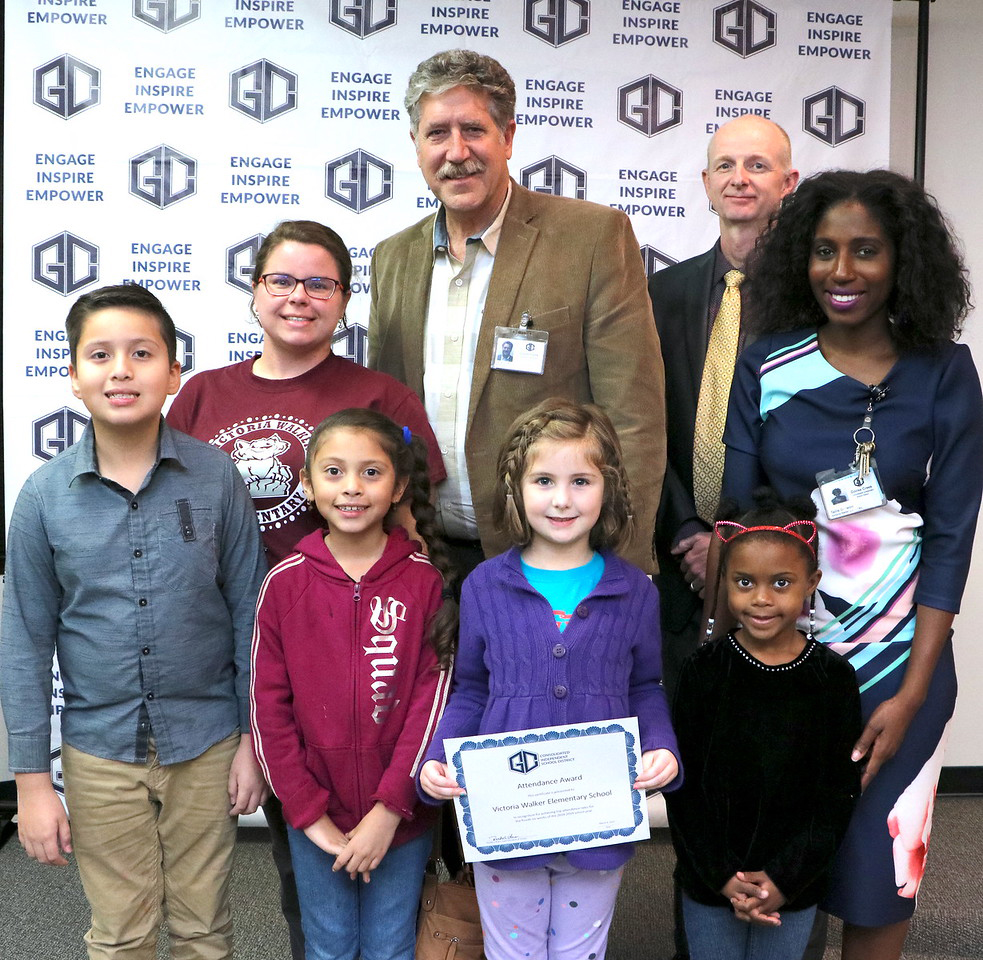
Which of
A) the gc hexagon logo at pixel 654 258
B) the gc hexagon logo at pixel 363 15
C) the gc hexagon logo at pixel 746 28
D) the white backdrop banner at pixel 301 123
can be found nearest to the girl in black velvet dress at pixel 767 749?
the gc hexagon logo at pixel 654 258

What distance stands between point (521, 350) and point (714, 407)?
24.4 inches

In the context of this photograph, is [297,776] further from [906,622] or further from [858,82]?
[858,82]

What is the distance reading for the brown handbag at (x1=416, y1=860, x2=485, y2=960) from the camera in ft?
6.96

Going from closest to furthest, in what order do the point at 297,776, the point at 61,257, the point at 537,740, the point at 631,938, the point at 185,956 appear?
the point at 537,740 < the point at 297,776 < the point at 185,956 < the point at 631,938 < the point at 61,257

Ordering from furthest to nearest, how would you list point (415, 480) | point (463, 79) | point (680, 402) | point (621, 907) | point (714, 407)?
point (621, 907), point (680, 402), point (714, 407), point (463, 79), point (415, 480)

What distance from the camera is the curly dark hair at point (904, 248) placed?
6.51 ft

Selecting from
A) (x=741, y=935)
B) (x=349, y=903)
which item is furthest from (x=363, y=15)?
(x=741, y=935)

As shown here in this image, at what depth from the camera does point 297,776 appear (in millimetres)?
2025

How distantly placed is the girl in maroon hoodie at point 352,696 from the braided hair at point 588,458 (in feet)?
0.74

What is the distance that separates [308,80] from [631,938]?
305 cm

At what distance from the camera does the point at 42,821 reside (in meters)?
2.05

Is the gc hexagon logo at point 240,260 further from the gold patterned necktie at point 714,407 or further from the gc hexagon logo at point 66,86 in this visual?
the gold patterned necktie at point 714,407

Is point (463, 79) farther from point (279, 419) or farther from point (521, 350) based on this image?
point (279, 419)

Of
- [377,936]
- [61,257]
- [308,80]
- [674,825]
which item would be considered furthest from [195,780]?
[308,80]
